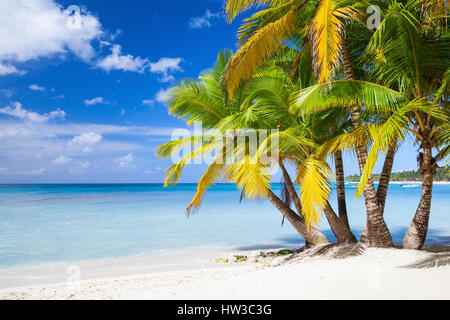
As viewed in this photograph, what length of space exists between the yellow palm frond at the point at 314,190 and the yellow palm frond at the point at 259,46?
205cm

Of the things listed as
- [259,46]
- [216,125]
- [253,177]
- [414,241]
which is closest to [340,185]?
[414,241]

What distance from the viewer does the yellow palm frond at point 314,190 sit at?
187 inches

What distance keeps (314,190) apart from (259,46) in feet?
8.94

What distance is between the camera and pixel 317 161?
5309 mm

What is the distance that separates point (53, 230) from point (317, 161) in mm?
11346

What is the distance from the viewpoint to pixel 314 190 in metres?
4.85

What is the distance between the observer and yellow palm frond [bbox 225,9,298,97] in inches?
216

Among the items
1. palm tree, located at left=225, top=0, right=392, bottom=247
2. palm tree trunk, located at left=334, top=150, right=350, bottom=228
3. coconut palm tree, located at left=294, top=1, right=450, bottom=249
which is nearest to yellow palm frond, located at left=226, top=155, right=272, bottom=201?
coconut palm tree, located at left=294, top=1, right=450, bottom=249

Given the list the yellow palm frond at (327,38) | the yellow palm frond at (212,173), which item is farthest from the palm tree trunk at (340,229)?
the yellow palm frond at (327,38)

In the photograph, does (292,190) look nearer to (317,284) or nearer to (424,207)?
(424,207)

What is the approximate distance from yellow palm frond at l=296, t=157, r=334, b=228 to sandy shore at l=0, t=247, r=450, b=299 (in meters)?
0.84

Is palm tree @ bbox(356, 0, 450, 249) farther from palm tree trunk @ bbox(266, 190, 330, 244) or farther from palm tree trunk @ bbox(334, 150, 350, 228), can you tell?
palm tree trunk @ bbox(266, 190, 330, 244)
